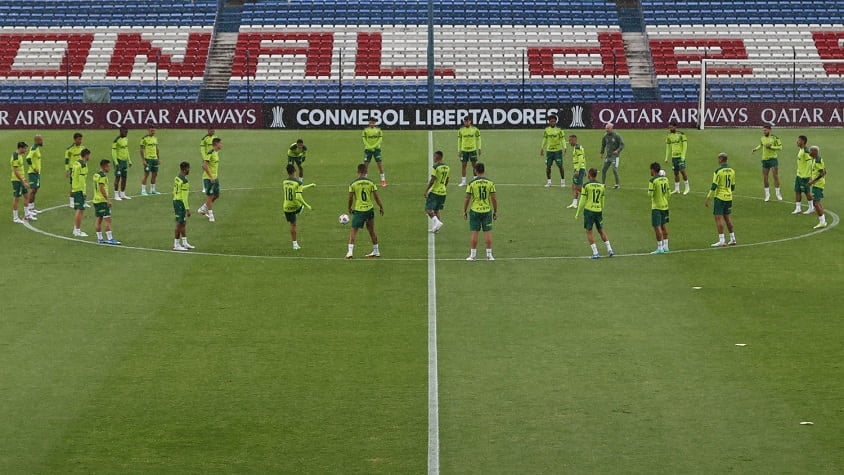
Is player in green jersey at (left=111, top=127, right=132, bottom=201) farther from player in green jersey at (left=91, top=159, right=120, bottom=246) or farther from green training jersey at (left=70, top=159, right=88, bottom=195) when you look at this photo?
player in green jersey at (left=91, top=159, right=120, bottom=246)

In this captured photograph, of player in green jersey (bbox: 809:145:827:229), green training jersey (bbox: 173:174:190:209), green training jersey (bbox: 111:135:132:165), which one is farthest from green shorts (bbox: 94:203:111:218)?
player in green jersey (bbox: 809:145:827:229)

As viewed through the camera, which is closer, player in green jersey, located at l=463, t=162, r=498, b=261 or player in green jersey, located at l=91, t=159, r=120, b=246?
player in green jersey, located at l=463, t=162, r=498, b=261

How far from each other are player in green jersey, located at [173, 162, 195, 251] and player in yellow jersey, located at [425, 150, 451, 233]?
19.4 feet

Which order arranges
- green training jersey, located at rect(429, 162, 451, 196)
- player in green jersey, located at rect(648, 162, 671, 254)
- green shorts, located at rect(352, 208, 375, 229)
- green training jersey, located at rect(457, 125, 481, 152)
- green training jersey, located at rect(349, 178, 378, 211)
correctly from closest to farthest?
green training jersey, located at rect(349, 178, 378, 211) < green shorts, located at rect(352, 208, 375, 229) < player in green jersey, located at rect(648, 162, 671, 254) < green training jersey, located at rect(429, 162, 451, 196) < green training jersey, located at rect(457, 125, 481, 152)

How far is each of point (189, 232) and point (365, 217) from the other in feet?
20.8

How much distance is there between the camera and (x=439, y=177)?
34.0m

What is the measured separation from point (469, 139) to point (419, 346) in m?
20.2

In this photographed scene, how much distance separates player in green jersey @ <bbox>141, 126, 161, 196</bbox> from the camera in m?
41.6

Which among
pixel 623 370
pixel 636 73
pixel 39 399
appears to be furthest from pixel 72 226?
pixel 636 73

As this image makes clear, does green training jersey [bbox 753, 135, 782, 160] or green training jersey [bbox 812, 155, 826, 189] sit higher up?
green training jersey [bbox 753, 135, 782, 160]

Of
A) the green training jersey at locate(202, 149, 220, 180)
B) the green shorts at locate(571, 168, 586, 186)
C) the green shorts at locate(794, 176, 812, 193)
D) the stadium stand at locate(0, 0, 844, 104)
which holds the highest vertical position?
the stadium stand at locate(0, 0, 844, 104)

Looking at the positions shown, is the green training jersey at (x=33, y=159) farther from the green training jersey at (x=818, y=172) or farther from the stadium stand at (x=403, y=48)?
the stadium stand at (x=403, y=48)

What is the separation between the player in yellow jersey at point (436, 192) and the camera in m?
33.9

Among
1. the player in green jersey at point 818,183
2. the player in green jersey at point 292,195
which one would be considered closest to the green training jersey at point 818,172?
the player in green jersey at point 818,183
